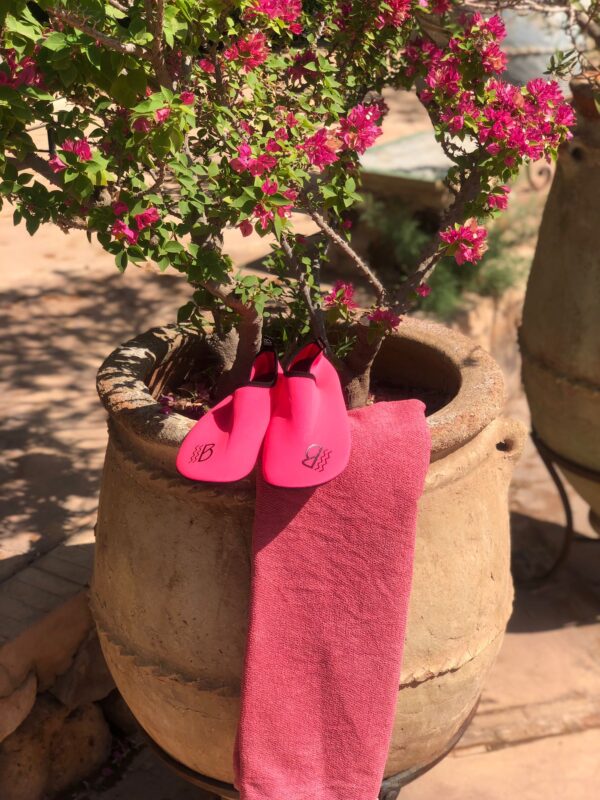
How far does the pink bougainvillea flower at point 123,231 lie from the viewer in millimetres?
1632

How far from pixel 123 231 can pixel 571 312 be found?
4.93ft

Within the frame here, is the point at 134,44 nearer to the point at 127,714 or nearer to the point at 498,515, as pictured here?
the point at 498,515

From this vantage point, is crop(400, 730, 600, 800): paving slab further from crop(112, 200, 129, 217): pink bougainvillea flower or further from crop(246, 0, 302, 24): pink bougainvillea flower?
crop(246, 0, 302, 24): pink bougainvillea flower

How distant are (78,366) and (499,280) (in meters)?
1.87

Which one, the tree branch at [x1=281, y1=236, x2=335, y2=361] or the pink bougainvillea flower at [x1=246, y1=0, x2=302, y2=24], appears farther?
the tree branch at [x1=281, y1=236, x2=335, y2=361]

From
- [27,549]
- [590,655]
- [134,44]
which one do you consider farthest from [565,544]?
[134,44]

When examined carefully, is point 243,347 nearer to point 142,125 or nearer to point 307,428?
point 307,428

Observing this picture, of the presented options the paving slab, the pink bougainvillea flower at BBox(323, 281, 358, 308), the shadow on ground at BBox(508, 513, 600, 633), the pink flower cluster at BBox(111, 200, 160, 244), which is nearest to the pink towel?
the pink bougainvillea flower at BBox(323, 281, 358, 308)

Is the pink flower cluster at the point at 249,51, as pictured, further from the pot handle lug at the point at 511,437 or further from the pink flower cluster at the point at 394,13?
the pot handle lug at the point at 511,437

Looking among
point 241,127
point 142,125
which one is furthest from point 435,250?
point 142,125

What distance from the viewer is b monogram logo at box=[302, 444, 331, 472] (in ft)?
5.19

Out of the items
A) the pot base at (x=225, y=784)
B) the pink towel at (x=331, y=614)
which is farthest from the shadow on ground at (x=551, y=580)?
the pink towel at (x=331, y=614)

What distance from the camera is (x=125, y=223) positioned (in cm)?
163

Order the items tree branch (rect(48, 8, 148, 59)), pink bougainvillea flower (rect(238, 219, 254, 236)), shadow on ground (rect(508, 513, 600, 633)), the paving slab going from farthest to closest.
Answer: shadow on ground (rect(508, 513, 600, 633))
the paving slab
pink bougainvillea flower (rect(238, 219, 254, 236))
tree branch (rect(48, 8, 148, 59))
